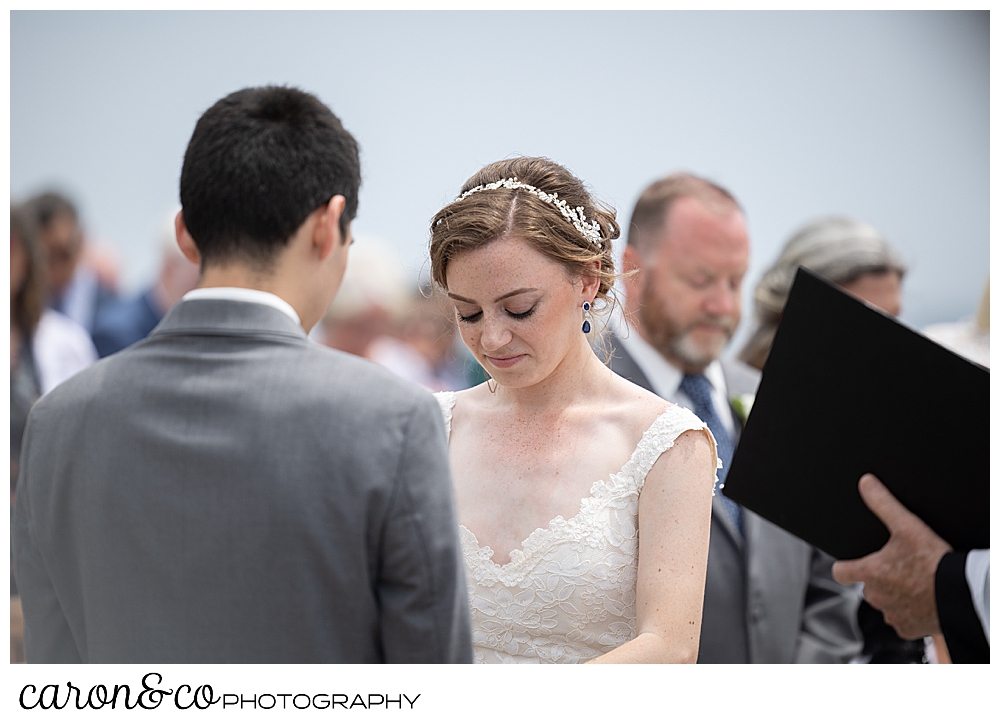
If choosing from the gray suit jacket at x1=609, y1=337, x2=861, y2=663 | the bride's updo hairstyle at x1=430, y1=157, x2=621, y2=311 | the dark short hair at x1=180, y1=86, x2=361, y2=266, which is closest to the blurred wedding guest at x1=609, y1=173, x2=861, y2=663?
the gray suit jacket at x1=609, y1=337, x2=861, y2=663

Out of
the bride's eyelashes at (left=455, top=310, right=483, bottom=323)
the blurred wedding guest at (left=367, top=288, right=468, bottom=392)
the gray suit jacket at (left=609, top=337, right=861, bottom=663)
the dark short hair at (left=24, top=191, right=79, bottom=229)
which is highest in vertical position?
the dark short hair at (left=24, top=191, right=79, bottom=229)

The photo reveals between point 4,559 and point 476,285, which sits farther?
point 4,559

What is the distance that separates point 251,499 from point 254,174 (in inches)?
17.6

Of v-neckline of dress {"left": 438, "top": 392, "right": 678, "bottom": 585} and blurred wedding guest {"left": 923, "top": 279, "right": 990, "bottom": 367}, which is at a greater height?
blurred wedding guest {"left": 923, "top": 279, "right": 990, "bottom": 367}

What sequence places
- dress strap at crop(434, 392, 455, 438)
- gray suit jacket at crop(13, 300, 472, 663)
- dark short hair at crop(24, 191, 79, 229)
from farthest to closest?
dark short hair at crop(24, 191, 79, 229) → dress strap at crop(434, 392, 455, 438) → gray suit jacket at crop(13, 300, 472, 663)

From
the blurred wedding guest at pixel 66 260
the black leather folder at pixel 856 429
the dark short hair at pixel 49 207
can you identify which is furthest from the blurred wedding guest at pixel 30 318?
the black leather folder at pixel 856 429

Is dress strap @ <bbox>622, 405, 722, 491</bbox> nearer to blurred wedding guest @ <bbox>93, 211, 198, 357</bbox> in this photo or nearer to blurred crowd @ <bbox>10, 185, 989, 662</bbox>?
blurred crowd @ <bbox>10, 185, 989, 662</bbox>

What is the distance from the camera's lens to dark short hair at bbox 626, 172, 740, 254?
2926 millimetres

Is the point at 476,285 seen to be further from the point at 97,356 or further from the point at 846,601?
the point at 97,356

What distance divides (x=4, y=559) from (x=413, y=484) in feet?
4.31

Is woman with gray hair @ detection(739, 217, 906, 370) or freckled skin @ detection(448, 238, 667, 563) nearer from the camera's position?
freckled skin @ detection(448, 238, 667, 563)
